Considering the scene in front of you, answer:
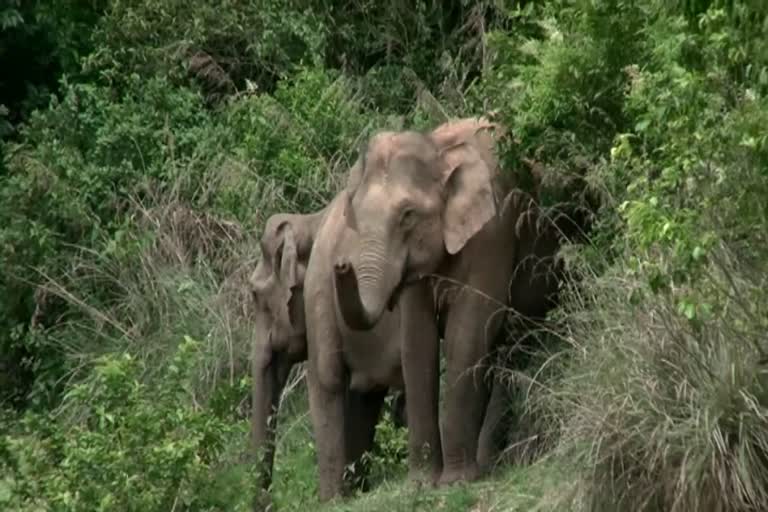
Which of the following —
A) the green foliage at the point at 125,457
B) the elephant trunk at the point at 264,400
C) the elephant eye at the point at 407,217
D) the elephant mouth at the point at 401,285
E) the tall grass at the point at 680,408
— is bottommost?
the tall grass at the point at 680,408

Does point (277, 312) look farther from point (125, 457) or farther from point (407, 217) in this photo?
point (125, 457)

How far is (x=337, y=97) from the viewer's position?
21672 mm

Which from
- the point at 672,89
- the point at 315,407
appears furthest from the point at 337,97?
the point at 672,89

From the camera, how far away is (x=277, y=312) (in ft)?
57.8

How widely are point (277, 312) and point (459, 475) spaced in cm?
214

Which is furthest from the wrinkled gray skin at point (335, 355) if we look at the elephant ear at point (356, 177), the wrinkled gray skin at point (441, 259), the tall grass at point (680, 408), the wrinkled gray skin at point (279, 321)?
the tall grass at point (680, 408)

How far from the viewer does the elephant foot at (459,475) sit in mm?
16062

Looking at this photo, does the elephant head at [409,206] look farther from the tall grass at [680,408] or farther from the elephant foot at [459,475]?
the tall grass at [680,408]

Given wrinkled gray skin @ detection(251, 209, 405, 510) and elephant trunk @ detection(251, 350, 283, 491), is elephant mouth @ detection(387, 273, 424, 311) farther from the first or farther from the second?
elephant trunk @ detection(251, 350, 283, 491)

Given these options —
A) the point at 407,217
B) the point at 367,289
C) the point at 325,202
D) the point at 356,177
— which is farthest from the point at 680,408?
the point at 325,202

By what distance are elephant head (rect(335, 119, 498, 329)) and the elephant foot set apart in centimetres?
110

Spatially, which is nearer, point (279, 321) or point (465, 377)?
point (465, 377)

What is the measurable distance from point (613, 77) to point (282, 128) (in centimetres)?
599

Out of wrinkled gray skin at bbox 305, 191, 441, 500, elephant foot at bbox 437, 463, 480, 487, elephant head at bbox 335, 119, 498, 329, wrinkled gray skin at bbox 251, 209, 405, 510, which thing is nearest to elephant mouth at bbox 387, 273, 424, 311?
elephant head at bbox 335, 119, 498, 329
